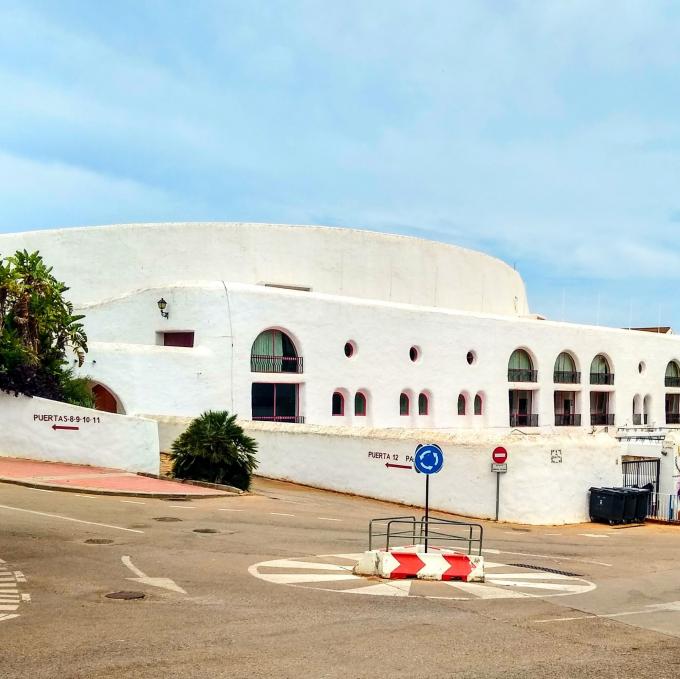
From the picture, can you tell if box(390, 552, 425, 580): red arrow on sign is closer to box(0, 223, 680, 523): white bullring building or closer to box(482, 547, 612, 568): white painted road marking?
box(482, 547, 612, 568): white painted road marking

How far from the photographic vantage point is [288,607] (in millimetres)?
10016

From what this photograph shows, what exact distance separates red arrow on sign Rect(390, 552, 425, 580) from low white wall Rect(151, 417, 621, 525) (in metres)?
9.32

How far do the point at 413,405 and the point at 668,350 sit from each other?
2505cm

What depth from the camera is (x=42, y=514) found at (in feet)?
52.7

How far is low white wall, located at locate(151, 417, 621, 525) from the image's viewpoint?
21.5m

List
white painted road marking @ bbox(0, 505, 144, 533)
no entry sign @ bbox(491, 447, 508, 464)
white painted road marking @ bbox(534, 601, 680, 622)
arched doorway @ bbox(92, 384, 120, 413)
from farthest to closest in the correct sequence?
arched doorway @ bbox(92, 384, 120, 413)
no entry sign @ bbox(491, 447, 508, 464)
white painted road marking @ bbox(0, 505, 144, 533)
white painted road marking @ bbox(534, 601, 680, 622)

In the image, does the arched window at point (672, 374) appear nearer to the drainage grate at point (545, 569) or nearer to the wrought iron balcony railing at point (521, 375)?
the wrought iron balcony railing at point (521, 375)

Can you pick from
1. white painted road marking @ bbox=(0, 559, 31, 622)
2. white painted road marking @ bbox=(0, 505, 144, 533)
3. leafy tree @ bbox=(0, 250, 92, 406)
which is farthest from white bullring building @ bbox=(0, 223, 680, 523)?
white painted road marking @ bbox=(0, 559, 31, 622)

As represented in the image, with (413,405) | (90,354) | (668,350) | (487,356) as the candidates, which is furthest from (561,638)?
(668,350)

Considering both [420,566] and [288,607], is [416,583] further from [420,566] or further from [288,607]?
[288,607]

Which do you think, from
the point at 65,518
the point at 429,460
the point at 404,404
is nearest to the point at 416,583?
the point at 429,460

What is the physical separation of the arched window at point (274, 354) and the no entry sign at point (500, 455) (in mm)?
14039

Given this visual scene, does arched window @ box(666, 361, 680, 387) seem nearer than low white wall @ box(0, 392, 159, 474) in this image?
No

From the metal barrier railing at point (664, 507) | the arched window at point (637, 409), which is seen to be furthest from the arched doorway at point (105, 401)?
the arched window at point (637, 409)
